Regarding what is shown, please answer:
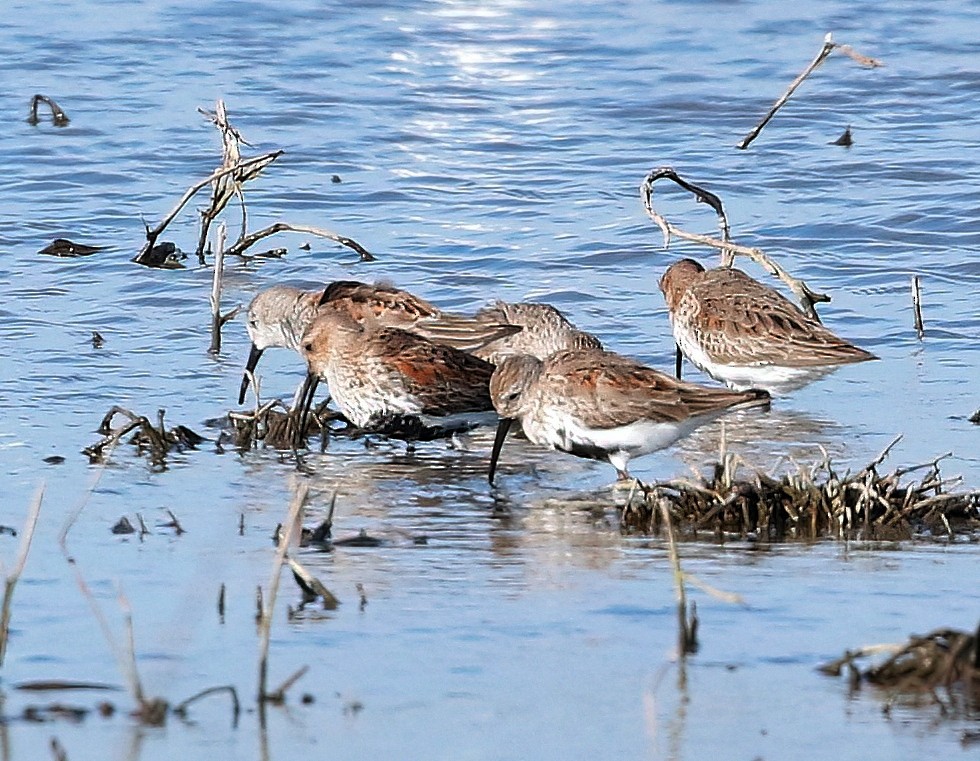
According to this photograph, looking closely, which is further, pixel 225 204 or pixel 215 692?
pixel 225 204

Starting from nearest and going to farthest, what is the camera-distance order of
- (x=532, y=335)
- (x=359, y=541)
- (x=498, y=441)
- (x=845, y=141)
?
1. (x=359, y=541)
2. (x=498, y=441)
3. (x=532, y=335)
4. (x=845, y=141)

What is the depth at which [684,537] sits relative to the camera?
6480 mm

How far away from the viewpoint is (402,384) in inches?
338

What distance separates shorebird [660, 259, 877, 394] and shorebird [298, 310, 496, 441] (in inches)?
53.2

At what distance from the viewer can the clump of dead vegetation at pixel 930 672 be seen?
4582 millimetres

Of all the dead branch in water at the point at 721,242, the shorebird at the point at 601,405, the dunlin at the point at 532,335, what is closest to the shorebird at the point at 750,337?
the dead branch in water at the point at 721,242

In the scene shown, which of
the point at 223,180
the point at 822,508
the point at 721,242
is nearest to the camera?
the point at 822,508

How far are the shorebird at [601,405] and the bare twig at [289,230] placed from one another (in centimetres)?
343

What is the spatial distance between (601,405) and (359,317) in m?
2.58

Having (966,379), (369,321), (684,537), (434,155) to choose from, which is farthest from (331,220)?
(684,537)

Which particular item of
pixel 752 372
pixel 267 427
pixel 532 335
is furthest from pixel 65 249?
pixel 752 372

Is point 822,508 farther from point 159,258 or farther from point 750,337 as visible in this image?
point 159,258

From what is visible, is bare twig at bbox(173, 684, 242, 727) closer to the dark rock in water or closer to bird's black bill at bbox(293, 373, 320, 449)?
bird's black bill at bbox(293, 373, 320, 449)

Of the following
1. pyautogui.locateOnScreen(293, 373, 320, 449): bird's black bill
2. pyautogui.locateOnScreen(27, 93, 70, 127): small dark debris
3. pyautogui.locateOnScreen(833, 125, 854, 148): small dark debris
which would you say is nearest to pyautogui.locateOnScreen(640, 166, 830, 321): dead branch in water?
pyautogui.locateOnScreen(293, 373, 320, 449): bird's black bill
